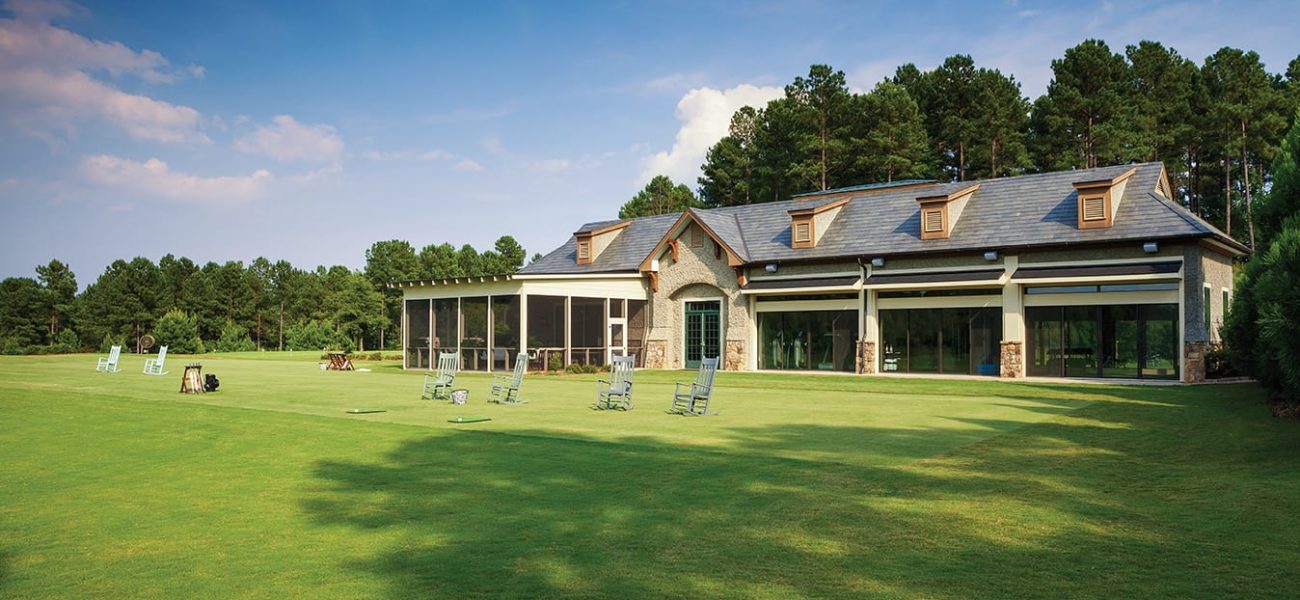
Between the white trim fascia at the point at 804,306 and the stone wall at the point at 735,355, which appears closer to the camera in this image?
the white trim fascia at the point at 804,306

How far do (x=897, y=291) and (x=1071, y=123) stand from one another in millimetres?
24771

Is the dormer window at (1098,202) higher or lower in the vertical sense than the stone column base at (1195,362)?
higher

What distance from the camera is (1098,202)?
25.4m

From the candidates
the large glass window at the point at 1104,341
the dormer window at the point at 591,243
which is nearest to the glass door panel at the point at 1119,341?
the large glass window at the point at 1104,341

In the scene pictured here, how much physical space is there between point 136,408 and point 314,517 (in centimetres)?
1093

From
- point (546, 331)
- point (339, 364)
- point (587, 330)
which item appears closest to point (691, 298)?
point (587, 330)

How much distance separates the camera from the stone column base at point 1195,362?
23.1 meters

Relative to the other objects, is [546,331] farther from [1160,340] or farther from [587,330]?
[1160,340]

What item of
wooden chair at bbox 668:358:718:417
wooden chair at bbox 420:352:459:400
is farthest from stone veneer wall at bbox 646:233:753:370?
wooden chair at bbox 668:358:718:417

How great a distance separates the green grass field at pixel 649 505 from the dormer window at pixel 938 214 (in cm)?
1394

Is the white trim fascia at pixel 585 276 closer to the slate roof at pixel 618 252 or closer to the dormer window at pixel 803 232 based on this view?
the slate roof at pixel 618 252

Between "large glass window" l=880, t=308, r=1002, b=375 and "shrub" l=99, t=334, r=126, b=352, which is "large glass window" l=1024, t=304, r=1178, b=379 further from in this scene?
"shrub" l=99, t=334, r=126, b=352

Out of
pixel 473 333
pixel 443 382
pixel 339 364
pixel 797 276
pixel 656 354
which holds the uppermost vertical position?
pixel 797 276

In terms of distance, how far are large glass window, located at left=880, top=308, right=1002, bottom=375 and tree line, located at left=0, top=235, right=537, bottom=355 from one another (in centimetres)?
3654
